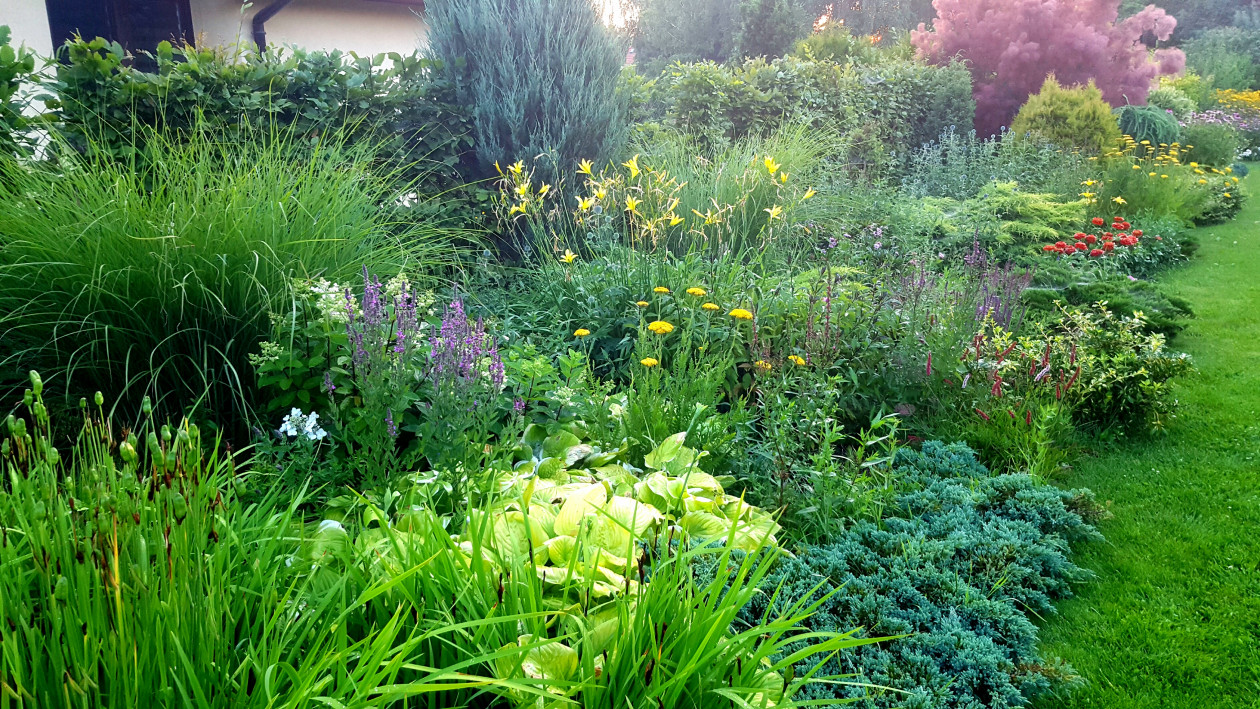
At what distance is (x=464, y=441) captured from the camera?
2.43 meters

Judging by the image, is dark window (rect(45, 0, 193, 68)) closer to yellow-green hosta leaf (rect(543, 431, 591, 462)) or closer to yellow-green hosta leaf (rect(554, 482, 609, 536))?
yellow-green hosta leaf (rect(543, 431, 591, 462))

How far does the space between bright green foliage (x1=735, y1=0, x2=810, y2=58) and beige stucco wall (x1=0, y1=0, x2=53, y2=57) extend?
17.8 metres

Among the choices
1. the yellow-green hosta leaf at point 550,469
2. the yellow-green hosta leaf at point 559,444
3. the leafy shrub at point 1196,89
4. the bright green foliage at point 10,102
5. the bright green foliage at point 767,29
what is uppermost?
the bright green foliage at point 767,29

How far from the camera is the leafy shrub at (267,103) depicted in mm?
4508

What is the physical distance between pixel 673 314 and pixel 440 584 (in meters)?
2.60

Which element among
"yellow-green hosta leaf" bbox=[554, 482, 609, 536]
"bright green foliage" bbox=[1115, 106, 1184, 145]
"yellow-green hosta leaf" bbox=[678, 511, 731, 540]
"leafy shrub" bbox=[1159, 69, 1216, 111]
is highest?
"leafy shrub" bbox=[1159, 69, 1216, 111]

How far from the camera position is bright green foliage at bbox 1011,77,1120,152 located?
11812 millimetres

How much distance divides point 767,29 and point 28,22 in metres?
19.0

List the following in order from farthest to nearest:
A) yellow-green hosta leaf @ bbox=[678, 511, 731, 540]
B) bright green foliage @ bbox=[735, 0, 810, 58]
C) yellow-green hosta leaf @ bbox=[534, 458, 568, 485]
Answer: bright green foliage @ bbox=[735, 0, 810, 58] → yellow-green hosta leaf @ bbox=[534, 458, 568, 485] → yellow-green hosta leaf @ bbox=[678, 511, 731, 540]

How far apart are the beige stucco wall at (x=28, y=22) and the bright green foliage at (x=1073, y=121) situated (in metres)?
12.7

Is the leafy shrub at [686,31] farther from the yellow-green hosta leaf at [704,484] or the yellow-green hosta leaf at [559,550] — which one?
the yellow-green hosta leaf at [559,550]

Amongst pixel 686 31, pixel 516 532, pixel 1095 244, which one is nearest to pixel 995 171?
pixel 1095 244

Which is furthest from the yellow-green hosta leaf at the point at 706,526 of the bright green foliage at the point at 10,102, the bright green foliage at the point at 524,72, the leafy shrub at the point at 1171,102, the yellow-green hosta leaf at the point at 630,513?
the leafy shrub at the point at 1171,102

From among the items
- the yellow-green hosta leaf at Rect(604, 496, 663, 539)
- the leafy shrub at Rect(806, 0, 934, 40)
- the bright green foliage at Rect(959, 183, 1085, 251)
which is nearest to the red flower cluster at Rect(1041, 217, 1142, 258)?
the bright green foliage at Rect(959, 183, 1085, 251)
